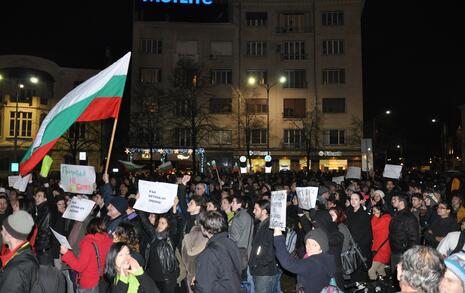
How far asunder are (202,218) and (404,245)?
4225mm

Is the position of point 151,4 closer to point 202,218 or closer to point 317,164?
point 317,164

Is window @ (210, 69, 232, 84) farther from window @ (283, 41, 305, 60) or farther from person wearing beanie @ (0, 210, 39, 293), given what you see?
person wearing beanie @ (0, 210, 39, 293)

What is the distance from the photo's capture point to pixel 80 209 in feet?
23.9

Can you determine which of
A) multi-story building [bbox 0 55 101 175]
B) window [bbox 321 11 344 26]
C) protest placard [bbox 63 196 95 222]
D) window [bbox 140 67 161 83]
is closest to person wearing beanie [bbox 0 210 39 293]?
protest placard [bbox 63 196 95 222]

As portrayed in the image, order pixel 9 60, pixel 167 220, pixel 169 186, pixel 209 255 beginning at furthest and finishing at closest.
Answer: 1. pixel 9 60
2. pixel 169 186
3. pixel 167 220
4. pixel 209 255

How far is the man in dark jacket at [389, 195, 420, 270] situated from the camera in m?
7.74

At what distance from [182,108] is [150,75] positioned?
24.1 feet

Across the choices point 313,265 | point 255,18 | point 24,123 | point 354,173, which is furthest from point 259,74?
point 313,265

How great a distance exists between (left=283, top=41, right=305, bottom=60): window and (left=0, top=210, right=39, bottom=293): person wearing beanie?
170 ft

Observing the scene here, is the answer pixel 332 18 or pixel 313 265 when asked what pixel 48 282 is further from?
pixel 332 18

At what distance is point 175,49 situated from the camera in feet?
174

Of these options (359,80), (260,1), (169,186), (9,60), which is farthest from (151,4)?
(169,186)

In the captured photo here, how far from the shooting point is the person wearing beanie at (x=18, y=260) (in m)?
3.81

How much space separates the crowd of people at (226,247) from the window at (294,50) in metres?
44.5
